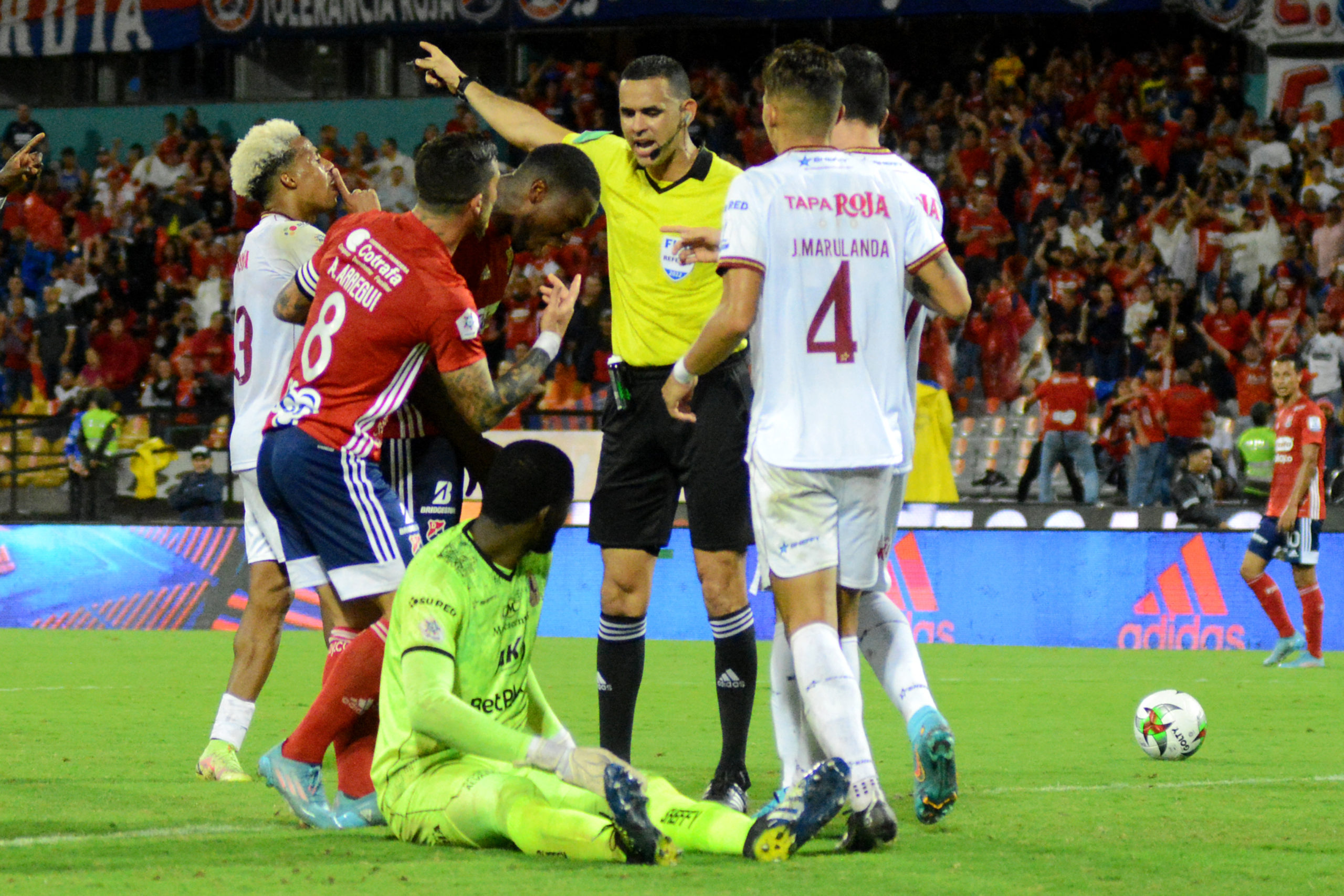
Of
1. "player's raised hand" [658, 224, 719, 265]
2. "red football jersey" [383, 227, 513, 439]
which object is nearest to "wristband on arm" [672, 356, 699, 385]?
"player's raised hand" [658, 224, 719, 265]

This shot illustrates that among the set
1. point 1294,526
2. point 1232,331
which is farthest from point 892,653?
point 1232,331

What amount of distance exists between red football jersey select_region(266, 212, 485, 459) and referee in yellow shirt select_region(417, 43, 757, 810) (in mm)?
732

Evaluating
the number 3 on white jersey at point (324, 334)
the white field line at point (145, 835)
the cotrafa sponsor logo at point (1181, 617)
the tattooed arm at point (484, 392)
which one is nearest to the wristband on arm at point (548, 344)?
the tattooed arm at point (484, 392)

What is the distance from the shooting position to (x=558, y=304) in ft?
18.0

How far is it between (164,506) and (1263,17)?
13.4m

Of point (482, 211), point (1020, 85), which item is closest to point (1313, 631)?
point (482, 211)

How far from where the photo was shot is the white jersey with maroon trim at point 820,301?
4.87 meters

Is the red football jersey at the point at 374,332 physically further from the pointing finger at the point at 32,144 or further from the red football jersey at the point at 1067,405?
the red football jersey at the point at 1067,405

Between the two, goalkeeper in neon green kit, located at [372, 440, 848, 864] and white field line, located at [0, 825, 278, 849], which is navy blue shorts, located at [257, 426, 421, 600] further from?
white field line, located at [0, 825, 278, 849]

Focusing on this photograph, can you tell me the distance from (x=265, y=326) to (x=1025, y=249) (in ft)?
49.3

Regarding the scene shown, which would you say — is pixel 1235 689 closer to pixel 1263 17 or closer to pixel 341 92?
pixel 1263 17

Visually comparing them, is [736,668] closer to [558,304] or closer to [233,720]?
[558,304]

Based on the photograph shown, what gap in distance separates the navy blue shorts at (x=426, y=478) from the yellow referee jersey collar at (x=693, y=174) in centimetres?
108

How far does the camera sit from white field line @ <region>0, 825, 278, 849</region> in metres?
4.82
